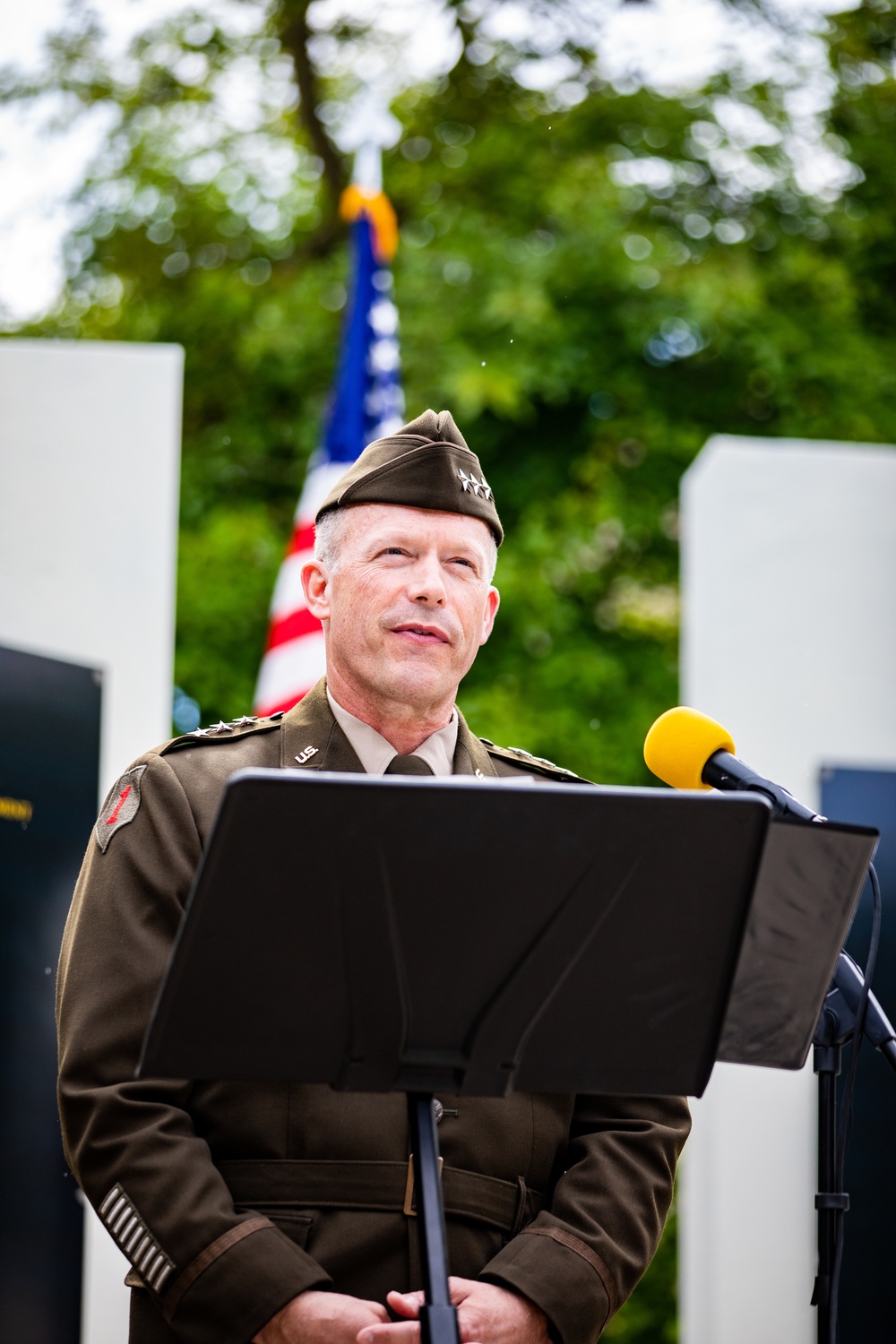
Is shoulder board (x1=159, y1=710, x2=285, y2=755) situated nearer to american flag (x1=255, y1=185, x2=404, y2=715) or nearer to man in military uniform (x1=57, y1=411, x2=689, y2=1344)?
man in military uniform (x1=57, y1=411, x2=689, y2=1344)

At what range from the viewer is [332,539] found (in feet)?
7.80

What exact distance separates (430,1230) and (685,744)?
0.76m

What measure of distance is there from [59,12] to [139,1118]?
937 cm

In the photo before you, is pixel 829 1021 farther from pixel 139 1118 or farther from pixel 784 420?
pixel 784 420

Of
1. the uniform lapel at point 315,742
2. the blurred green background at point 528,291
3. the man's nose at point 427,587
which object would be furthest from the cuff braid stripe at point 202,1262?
the blurred green background at point 528,291

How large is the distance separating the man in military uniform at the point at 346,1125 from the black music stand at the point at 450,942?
360 mm

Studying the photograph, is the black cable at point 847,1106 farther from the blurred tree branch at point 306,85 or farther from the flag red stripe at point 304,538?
the blurred tree branch at point 306,85

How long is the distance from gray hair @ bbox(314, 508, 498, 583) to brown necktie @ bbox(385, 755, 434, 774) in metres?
0.30

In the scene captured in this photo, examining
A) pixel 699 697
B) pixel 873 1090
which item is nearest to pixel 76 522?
pixel 699 697

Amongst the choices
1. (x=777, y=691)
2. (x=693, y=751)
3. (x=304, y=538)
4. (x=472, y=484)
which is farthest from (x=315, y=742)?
(x=304, y=538)

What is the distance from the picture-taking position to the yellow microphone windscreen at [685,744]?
2.07 meters

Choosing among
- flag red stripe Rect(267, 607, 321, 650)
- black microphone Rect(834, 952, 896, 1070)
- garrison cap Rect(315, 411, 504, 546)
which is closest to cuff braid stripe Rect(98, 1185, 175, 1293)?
black microphone Rect(834, 952, 896, 1070)

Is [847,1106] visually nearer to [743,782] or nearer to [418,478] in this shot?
[743,782]

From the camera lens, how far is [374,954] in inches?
59.3
